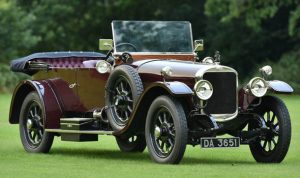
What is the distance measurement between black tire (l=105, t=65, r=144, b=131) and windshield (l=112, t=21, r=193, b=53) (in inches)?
30.4

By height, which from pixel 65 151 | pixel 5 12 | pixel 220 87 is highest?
pixel 5 12

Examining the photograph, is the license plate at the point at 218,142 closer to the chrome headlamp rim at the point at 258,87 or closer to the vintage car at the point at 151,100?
the vintage car at the point at 151,100

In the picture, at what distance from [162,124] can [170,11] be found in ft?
131

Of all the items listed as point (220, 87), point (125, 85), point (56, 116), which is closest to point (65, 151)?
point (56, 116)

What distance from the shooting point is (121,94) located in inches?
510

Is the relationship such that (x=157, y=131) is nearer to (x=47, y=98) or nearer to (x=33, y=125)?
(x=47, y=98)

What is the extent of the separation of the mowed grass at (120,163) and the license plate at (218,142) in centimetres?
24

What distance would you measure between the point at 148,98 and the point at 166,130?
56 cm

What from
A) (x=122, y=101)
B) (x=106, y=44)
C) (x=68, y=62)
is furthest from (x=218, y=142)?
(x=68, y=62)

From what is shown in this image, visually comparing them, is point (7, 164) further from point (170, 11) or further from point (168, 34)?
point (170, 11)

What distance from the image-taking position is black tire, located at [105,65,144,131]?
12.6 metres

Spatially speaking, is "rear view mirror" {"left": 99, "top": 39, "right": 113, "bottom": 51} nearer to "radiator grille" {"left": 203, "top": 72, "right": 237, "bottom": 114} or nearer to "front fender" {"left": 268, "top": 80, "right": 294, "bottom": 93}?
"radiator grille" {"left": 203, "top": 72, "right": 237, "bottom": 114}

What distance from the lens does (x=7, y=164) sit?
12031mm

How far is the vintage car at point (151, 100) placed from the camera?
A: 12.1 metres
